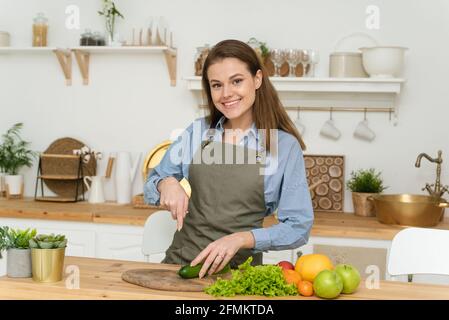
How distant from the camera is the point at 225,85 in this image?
73.4 inches

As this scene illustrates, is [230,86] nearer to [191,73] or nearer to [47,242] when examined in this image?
[47,242]

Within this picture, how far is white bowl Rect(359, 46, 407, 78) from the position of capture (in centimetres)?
307

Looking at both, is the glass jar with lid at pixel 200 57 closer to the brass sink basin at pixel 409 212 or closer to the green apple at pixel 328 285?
the brass sink basin at pixel 409 212

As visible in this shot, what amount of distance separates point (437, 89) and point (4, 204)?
7.75 ft

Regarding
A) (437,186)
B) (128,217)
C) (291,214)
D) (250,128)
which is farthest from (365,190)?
(291,214)

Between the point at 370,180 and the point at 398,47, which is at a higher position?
the point at 398,47

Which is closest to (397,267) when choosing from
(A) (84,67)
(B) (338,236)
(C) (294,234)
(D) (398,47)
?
(C) (294,234)

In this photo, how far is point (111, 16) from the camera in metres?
3.50

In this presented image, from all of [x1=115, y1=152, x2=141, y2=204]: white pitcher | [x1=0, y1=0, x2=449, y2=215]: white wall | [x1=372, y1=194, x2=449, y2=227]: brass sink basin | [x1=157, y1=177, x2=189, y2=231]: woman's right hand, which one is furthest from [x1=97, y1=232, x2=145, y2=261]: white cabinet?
[x1=157, y1=177, x2=189, y2=231]: woman's right hand

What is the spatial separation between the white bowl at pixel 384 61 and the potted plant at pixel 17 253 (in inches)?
81.0

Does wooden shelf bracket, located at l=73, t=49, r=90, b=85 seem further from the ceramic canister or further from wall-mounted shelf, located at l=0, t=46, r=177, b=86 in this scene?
the ceramic canister

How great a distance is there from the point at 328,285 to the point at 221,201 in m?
0.59

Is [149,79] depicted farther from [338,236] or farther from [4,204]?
[338,236]

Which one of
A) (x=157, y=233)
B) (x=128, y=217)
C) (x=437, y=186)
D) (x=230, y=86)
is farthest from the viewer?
(x=437, y=186)
